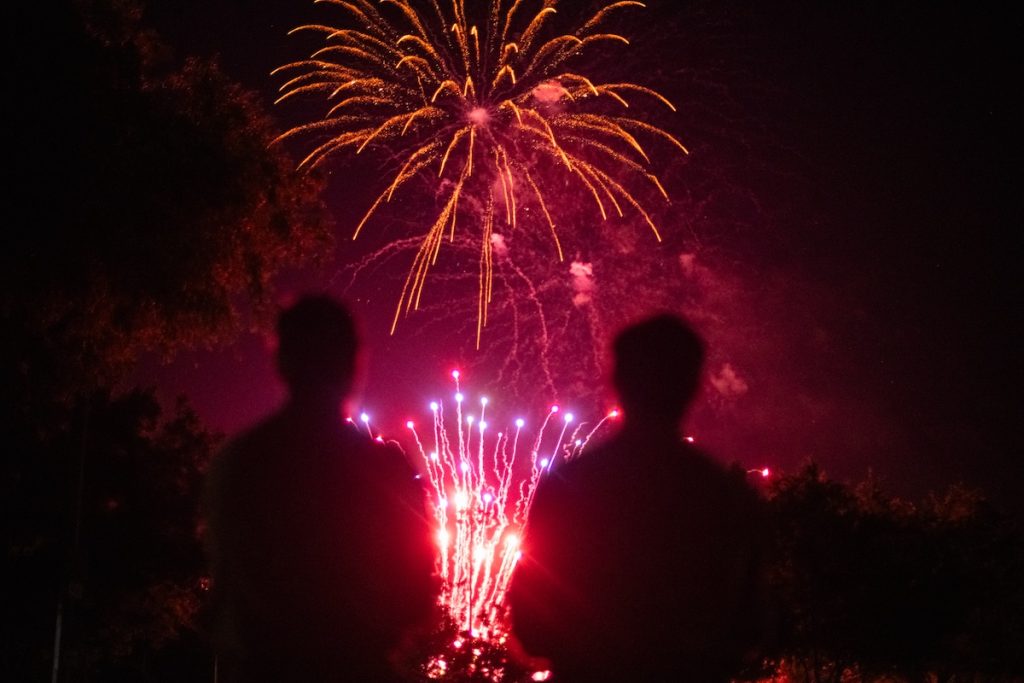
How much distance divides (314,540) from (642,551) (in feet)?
3.94

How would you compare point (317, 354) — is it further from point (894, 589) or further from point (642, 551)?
point (894, 589)

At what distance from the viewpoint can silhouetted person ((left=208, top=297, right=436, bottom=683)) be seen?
3.74 metres

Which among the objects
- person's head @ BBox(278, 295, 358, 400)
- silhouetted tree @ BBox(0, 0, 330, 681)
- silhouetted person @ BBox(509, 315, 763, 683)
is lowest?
silhouetted person @ BBox(509, 315, 763, 683)

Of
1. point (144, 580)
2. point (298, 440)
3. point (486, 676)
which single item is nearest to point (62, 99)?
point (298, 440)

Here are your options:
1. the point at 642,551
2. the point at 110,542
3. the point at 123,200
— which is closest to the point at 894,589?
the point at 110,542

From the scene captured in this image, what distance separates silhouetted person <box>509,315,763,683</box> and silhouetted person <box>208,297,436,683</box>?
53cm

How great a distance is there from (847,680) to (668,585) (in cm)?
3335

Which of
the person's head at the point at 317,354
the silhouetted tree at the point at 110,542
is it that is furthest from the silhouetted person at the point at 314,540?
the silhouetted tree at the point at 110,542

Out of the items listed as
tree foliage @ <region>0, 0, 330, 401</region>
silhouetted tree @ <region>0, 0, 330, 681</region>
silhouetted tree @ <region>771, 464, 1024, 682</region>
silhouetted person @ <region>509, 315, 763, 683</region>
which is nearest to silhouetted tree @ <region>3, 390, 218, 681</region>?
silhouetted tree @ <region>0, 0, 330, 681</region>

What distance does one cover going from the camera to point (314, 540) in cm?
374

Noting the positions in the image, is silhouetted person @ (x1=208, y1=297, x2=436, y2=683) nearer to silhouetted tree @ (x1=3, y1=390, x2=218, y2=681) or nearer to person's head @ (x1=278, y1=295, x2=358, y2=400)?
person's head @ (x1=278, y1=295, x2=358, y2=400)

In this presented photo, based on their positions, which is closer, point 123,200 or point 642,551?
point 642,551

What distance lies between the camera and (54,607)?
20969mm

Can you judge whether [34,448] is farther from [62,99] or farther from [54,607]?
[62,99]
